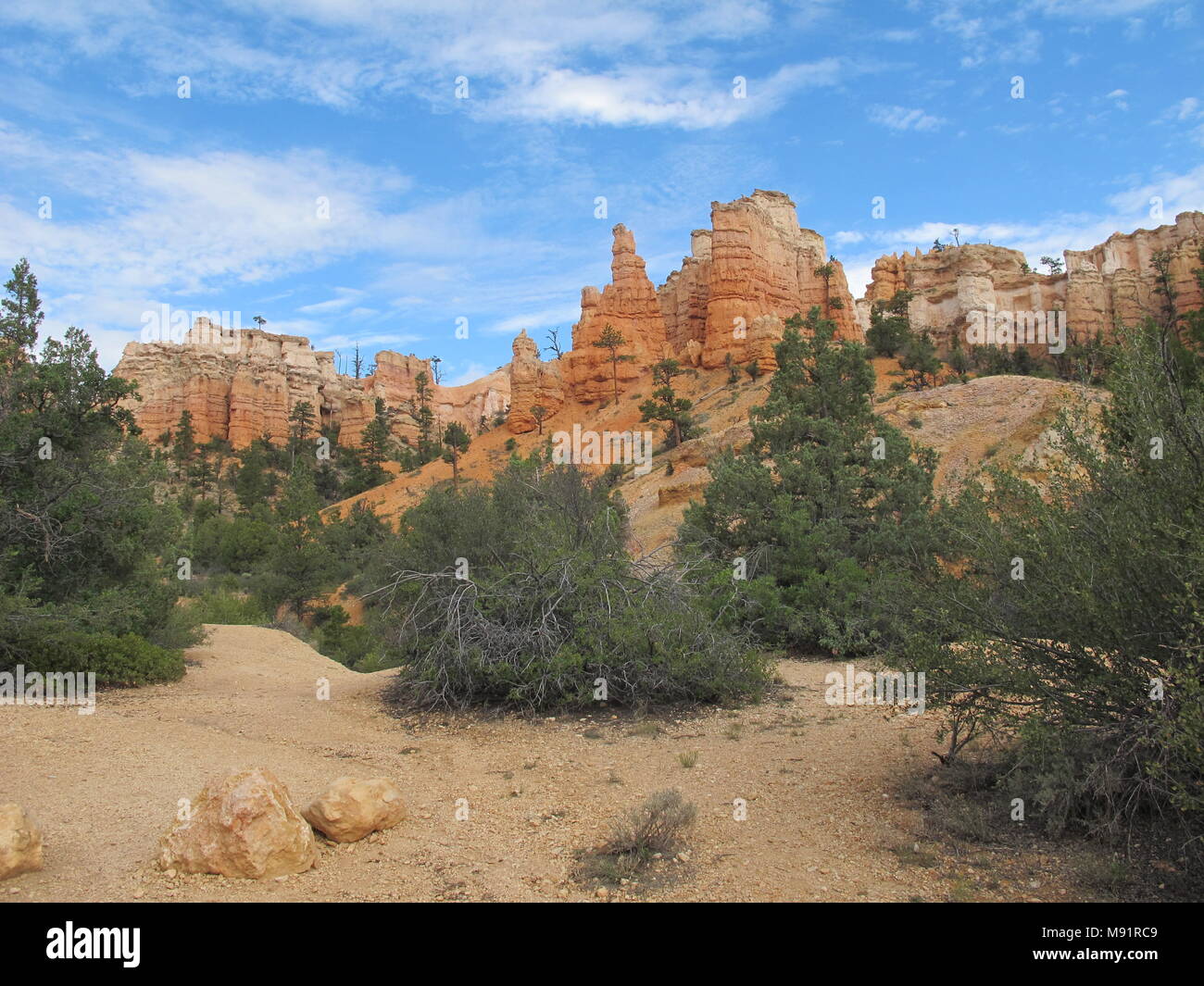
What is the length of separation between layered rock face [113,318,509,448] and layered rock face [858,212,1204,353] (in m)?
55.0

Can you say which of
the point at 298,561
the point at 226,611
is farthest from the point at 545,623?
the point at 298,561

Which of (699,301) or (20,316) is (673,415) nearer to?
(699,301)

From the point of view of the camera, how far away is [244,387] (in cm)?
7944

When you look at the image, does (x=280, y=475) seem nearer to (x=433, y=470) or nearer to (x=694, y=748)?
(x=433, y=470)

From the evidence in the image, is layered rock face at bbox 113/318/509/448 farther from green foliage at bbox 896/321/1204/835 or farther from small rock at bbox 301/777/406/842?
green foliage at bbox 896/321/1204/835

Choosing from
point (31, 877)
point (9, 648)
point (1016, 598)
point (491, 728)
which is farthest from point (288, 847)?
point (9, 648)

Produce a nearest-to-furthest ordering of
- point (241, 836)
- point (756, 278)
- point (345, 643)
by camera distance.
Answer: point (241, 836) → point (345, 643) → point (756, 278)

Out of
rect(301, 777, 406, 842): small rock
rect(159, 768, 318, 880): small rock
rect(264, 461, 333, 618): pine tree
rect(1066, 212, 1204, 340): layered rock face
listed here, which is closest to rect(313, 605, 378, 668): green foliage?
rect(264, 461, 333, 618): pine tree

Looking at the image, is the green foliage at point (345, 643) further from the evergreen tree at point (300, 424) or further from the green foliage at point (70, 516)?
the evergreen tree at point (300, 424)

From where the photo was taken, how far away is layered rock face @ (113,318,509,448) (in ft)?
258

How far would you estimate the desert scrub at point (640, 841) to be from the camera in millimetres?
4812

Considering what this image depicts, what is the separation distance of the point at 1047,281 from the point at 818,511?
198 feet

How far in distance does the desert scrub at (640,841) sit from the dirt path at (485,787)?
14cm

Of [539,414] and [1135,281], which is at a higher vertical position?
[1135,281]
